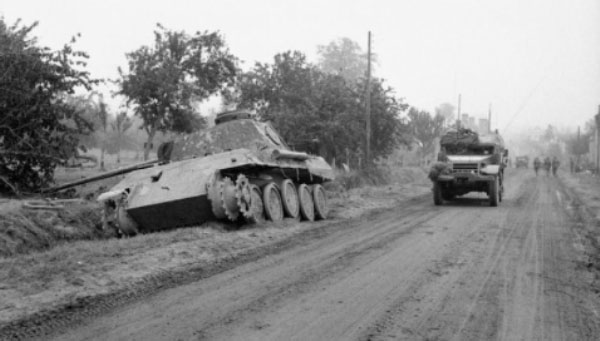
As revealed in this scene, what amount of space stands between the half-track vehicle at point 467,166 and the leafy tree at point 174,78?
404 inches

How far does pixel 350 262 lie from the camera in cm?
744

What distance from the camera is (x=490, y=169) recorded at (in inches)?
645

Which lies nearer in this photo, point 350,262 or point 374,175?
point 350,262

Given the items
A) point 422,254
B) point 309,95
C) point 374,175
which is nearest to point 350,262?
point 422,254

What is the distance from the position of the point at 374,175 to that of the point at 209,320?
23362 millimetres

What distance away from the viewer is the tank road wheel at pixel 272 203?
440 inches

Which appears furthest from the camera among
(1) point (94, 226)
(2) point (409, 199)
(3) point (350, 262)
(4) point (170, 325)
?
(2) point (409, 199)

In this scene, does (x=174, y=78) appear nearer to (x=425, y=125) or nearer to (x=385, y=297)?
(x=385, y=297)

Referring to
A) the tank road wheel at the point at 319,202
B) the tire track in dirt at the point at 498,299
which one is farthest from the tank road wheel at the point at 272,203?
the tire track in dirt at the point at 498,299

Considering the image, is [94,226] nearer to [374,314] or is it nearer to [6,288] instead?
[6,288]

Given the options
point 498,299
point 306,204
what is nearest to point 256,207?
point 306,204

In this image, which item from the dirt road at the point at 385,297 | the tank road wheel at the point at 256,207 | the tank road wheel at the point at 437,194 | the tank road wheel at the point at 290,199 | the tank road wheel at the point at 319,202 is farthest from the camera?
→ the tank road wheel at the point at 437,194

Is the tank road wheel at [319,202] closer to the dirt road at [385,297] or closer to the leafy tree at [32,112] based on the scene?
the dirt road at [385,297]

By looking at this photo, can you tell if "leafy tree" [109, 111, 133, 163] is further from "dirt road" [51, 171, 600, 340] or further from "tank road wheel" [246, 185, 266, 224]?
"dirt road" [51, 171, 600, 340]
